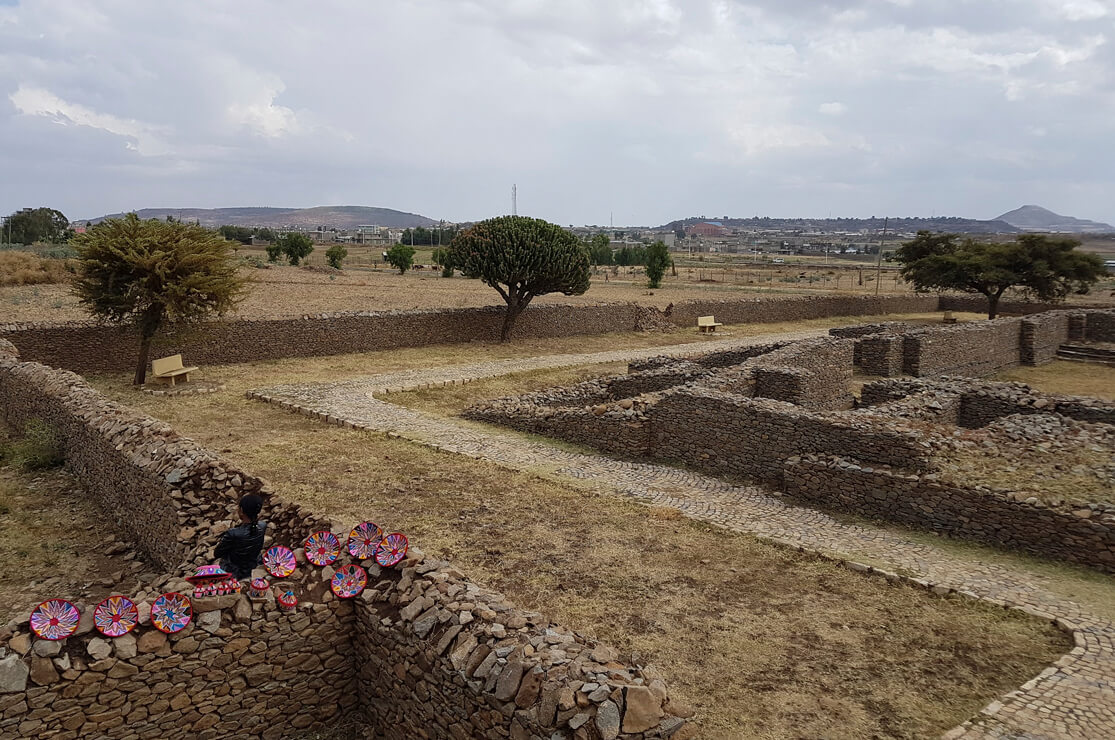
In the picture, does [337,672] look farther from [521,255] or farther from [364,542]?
[521,255]

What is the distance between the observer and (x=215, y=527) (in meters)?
8.07

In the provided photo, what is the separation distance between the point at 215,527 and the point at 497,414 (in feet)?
29.6

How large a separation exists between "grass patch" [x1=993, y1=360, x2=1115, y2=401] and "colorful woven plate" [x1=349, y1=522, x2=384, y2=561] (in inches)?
889

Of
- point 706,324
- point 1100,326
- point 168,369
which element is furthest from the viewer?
point 706,324

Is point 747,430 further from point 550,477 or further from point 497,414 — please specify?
point 497,414

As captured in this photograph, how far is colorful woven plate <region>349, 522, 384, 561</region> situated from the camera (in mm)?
6652

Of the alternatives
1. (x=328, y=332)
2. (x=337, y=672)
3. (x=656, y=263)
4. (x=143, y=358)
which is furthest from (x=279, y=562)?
(x=656, y=263)

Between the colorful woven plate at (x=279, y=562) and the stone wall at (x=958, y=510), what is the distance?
8367 mm

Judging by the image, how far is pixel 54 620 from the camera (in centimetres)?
521

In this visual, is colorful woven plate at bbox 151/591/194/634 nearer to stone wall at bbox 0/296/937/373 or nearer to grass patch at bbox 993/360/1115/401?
stone wall at bbox 0/296/937/373

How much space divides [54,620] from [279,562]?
1.61 m

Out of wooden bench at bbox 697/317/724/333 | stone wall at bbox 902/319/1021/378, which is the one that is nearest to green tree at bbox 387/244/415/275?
wooden bench at bbox 697/317/724/333

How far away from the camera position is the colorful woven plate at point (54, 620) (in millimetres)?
5160

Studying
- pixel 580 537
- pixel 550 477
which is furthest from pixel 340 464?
pixel 580 537
